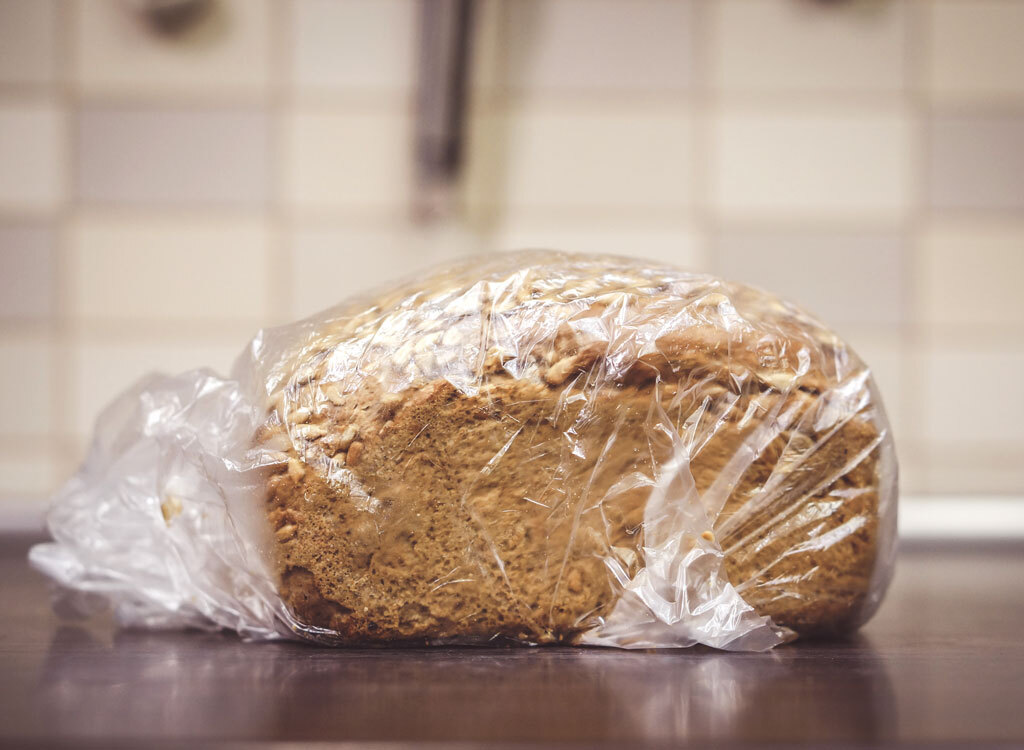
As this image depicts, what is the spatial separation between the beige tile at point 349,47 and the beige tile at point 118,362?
1.52 feet

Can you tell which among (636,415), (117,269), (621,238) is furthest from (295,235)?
(636,415)

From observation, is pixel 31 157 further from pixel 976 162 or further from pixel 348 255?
pixel 976 162

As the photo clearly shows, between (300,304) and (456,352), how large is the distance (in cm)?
92

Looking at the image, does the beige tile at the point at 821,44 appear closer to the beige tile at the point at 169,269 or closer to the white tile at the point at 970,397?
the white tile at the point at 970,397

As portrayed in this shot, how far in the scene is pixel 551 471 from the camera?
18.4 inches

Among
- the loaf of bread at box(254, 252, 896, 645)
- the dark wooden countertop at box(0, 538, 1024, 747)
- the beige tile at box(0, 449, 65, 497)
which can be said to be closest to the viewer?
the dark wooden countertop at box(0, 538, 1024, 747)

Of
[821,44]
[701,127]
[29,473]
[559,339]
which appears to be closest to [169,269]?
[29,473]

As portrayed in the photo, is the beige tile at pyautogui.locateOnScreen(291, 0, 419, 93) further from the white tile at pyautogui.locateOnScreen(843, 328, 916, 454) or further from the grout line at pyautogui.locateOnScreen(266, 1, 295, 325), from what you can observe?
the white tile at pyautogui.locateOnScreen(843, 328, 916, 454)

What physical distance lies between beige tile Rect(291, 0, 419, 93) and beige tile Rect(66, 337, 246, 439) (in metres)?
0.46

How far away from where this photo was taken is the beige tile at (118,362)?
4.30ft

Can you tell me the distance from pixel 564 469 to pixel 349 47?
108 cm

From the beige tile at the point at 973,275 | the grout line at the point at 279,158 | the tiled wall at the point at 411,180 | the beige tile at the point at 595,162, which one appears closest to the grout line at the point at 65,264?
the tiled wall at the point at 411,180

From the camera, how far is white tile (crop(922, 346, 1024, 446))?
133cm

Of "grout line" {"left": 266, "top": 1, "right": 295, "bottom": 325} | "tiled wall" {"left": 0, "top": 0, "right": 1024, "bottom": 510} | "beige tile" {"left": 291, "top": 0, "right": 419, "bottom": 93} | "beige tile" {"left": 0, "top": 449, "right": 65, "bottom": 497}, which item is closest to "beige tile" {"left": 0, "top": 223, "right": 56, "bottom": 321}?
"tiled wall" {"left": 0, "top": 0, "right": 1024, "bottom": 510}
